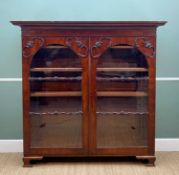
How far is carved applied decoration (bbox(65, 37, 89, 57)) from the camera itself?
3.49m

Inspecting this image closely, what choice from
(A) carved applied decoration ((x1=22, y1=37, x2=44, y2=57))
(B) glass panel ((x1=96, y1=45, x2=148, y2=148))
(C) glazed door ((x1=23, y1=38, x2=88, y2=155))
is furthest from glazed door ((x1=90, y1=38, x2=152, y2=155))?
(A) carved applied decoration ((x1=22, y1=37, x2=44, y2=57))

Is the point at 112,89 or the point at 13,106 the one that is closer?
the point at 112,89

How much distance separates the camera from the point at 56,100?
362cm

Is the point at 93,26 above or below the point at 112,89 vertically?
above

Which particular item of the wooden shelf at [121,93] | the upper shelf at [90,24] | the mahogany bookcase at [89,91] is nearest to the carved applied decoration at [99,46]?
the mahogany bookcase at [89,91]

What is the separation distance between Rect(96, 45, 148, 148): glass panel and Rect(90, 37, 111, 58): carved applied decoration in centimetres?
6

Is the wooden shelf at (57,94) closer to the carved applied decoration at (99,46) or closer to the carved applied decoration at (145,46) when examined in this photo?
the carved applied decoration at (99,46)

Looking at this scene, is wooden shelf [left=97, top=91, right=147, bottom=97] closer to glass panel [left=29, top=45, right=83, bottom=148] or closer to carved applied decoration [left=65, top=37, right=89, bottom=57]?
glass panel [left=29, top=45, right=83, bottom=148]

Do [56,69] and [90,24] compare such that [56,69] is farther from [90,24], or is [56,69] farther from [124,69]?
[124,69]
